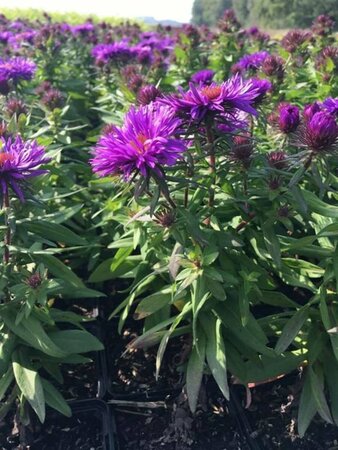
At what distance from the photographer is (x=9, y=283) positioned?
2.08m

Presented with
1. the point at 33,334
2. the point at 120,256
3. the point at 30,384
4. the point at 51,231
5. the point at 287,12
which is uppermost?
the point at 287,12

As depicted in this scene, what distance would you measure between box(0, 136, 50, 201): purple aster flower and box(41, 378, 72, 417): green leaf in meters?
0.83

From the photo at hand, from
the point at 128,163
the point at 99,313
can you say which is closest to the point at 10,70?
the point at 99,313

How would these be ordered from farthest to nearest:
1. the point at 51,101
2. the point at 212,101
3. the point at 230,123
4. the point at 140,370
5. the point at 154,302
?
the point at 51,101 → the point at 140,370 → the point at 154,302 → the point at 230,123 → the point at 212,101

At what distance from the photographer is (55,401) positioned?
6.77 feet

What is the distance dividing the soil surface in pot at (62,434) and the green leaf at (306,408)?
811mm

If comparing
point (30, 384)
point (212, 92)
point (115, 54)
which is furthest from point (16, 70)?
point (30, 384)

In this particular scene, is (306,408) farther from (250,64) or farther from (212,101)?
(250,64)

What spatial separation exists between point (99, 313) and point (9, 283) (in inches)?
31.3

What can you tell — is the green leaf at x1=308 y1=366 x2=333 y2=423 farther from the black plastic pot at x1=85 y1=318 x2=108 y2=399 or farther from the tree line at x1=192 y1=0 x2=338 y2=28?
the tree line at x1=192 y1=0 x2=338 y2=28

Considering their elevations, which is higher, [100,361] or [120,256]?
[120,256]

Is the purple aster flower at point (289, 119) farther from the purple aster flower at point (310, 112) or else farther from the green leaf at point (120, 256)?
the green leaf at point (120, 256)

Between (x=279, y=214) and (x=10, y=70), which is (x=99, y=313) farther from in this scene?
(x=10, y=70)

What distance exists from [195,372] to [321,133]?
0.99 meters
